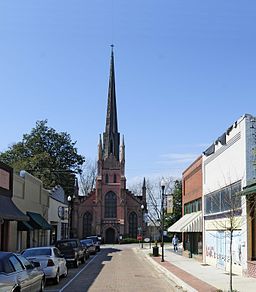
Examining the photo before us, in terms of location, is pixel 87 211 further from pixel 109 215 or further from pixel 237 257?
pixel 237 257

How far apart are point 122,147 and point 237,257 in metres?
82.2

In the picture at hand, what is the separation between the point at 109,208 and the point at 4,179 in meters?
70.6

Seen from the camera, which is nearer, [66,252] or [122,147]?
[66,252]

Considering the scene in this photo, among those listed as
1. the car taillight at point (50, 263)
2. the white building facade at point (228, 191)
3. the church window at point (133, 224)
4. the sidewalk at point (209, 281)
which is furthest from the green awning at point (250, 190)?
the church window at point (133, 224)

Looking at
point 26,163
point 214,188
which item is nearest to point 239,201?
point 214,188

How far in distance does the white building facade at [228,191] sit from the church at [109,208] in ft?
217

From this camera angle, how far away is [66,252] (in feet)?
101

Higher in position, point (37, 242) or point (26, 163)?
point (26, 163)

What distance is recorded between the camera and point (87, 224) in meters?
101

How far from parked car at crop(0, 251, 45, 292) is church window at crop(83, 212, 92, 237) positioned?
86.4 m

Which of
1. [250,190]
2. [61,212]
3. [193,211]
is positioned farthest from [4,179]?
[61,212]

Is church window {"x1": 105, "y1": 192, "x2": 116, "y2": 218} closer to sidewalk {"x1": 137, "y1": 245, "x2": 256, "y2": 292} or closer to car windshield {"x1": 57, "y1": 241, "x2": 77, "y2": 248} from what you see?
car windshield {"x1": 57, "y1": 241, "x2": 77, "y2": 248}

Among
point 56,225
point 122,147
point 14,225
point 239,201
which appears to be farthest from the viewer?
point 122,147

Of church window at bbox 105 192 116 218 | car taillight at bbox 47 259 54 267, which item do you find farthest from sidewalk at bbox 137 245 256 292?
church window at bbox 105 192 116 218
